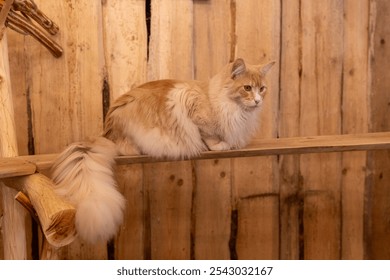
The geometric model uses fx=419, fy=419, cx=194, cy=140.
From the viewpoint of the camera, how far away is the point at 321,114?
5.78ft

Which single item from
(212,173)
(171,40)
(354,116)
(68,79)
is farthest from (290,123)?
(68,79)

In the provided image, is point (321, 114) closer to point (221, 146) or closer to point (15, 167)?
point (221, 146)

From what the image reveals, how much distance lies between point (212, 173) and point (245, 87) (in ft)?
1.73

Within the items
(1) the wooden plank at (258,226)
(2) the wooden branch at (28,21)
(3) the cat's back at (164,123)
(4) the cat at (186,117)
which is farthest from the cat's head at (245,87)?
(2) the wooden branch at (28,21)

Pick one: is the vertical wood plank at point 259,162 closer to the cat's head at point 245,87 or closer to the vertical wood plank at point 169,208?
the vertical wood plank at point 169,208

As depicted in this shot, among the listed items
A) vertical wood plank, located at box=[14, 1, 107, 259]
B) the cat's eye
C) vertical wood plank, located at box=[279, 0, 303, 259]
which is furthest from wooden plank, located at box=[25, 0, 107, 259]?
vertical wood plank, located at box=[279, 0, 303, 259]

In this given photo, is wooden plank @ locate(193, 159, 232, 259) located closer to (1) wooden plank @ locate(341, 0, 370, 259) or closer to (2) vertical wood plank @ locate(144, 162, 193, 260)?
(2) vertical wood plank @ locate(144, 162, 193, 260)

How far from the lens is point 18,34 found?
1.60 m

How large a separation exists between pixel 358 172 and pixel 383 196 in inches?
6.5

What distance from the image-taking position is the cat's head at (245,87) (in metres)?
1.34

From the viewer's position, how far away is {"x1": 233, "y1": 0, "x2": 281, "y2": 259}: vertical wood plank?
1.69 metres

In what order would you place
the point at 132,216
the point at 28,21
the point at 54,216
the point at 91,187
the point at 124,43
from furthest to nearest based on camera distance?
1. the point at 132,216
2. the point at 124,43
3. the point at 28,21
4. the point at 91,187
5. the point at 54,216

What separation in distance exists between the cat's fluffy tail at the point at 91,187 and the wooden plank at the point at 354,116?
3.32 ft

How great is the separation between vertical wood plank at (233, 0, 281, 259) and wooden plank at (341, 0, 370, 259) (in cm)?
30
